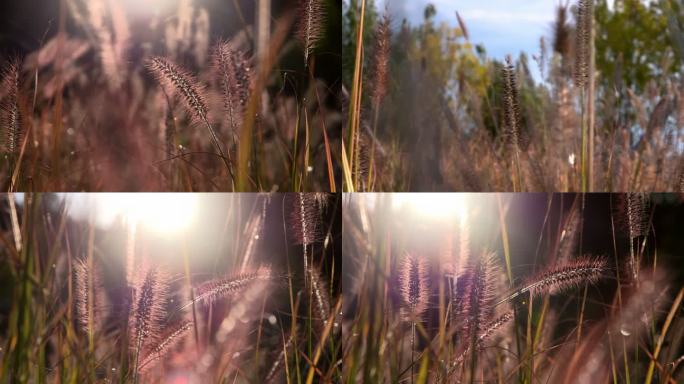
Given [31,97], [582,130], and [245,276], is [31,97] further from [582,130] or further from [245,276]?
[582,130]

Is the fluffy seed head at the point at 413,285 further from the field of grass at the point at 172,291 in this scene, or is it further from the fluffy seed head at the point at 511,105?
the fluffy seed head at the point at 511,105

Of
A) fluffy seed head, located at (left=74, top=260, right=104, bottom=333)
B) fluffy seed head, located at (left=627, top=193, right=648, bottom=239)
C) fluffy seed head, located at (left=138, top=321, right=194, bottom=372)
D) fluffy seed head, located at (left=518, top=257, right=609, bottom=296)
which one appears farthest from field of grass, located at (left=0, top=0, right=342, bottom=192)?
fluffy seed head, located at (left=627, top=193, right=648, bottom=239)

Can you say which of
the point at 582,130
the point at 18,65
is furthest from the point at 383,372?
the point at 18,65

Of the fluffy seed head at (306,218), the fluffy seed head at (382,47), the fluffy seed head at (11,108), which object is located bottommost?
the fluffy seed head at (306,218)

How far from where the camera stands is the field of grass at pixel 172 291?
56.1 inches

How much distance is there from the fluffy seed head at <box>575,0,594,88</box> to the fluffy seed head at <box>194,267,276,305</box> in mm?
798

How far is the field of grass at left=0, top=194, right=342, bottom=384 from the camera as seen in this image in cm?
143

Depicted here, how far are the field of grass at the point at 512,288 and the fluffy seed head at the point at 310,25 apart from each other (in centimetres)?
35

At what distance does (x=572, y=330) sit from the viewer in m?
1.49

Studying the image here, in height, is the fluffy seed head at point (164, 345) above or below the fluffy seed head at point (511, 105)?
below

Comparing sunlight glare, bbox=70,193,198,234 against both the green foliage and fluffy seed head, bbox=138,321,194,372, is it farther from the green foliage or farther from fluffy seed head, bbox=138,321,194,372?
the green foliage

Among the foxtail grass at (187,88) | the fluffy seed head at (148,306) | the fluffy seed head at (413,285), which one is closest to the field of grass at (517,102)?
the fluffy seed head at (413,285)

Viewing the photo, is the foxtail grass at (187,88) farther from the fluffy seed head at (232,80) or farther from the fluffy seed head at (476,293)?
the fluffy seed head at (476,293)

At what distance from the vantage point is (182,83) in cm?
146
